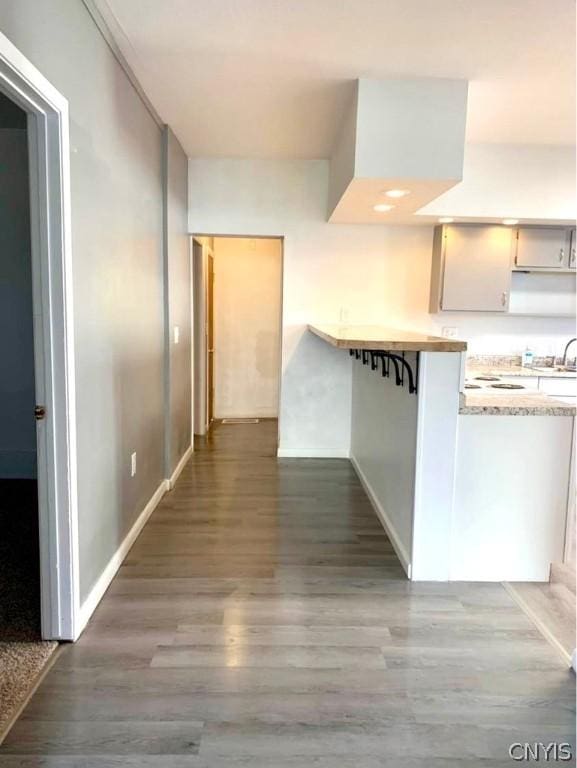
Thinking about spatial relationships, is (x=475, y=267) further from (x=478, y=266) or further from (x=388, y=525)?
(x=388, y=525)

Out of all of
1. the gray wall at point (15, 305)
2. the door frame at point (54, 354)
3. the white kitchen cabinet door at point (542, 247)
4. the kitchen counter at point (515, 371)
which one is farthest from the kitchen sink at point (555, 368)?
the gray wall at point (15, 305)

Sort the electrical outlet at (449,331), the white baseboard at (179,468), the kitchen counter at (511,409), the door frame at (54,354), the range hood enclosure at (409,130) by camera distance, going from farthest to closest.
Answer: the electrical outlet at (449,331) < the white baseboard at (179,468) < the range hood enclosure at (409,130) < the kitchen counter at (511,409) < the door frame at (54,354)

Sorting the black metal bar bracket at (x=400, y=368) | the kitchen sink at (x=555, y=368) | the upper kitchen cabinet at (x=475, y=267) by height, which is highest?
the upper kitchen cabinet at (x=475, y=267)

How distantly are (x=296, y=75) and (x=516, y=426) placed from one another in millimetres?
2118

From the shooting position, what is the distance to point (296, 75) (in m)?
2.71

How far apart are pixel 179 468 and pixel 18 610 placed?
1942 millimetres

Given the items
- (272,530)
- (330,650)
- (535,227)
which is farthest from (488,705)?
(535,227)

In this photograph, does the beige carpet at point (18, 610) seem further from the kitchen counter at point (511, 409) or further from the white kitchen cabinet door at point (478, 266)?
the white kitchen cabinet door at point (478, 266)

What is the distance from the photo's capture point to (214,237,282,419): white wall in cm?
607

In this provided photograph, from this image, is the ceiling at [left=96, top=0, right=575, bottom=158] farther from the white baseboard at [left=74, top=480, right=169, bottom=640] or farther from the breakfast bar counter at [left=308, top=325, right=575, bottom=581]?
the white baseboard at [left=74, top=480, right=169, bottom=640]

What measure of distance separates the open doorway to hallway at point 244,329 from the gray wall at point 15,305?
2205 millimetres

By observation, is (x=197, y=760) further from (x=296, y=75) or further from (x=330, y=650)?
(x=296, y=75)

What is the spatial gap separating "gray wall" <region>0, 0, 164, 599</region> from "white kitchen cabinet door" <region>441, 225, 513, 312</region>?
7.74 ft

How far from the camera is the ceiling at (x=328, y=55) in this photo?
83.7 inches
